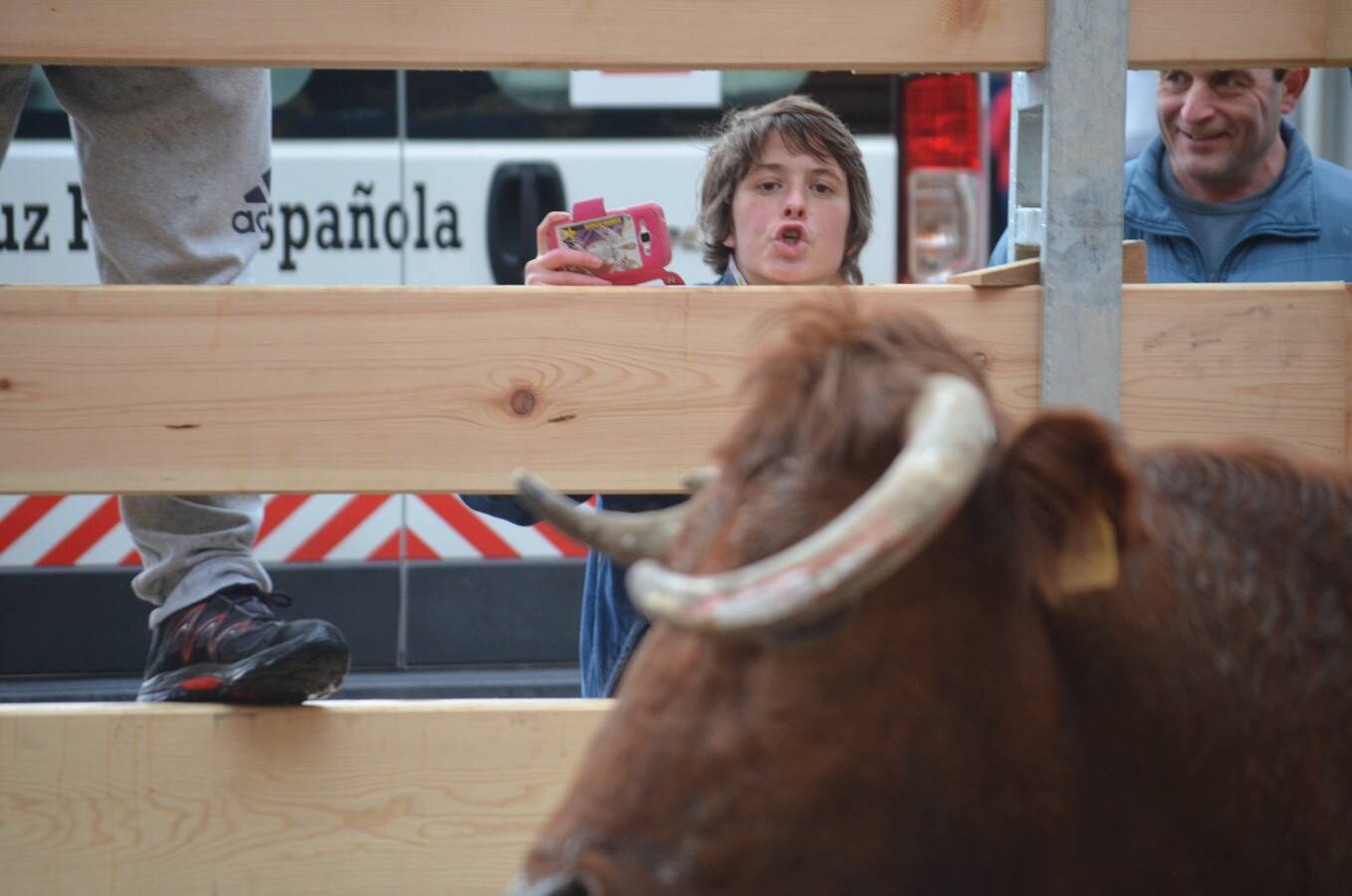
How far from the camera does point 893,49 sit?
278 cm

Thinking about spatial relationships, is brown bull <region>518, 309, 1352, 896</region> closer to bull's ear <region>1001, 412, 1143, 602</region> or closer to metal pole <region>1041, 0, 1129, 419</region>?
bull's ear <region>1001, 412, 1143, 602</region>

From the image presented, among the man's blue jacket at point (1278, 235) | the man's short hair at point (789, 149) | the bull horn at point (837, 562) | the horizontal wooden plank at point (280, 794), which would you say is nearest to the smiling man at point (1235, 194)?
the man's blue jacket at point (1278, 235)

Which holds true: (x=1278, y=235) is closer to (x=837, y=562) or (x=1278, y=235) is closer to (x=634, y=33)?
(x=634, y=33)

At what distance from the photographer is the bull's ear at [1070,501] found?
1553 mm

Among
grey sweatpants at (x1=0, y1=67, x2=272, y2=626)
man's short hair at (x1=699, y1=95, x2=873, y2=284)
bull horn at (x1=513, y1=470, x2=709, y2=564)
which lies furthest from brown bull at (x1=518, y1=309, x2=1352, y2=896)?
man's short hair at (x1=699, y1=95, x2=873, y2=284)

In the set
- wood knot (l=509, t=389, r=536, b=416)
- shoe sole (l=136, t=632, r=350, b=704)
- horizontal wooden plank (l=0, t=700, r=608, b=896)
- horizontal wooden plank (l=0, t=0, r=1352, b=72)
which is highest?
horizontal wooden plank (l=0, t=0, r=1352, b=72)

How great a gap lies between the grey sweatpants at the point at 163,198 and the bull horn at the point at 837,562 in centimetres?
188

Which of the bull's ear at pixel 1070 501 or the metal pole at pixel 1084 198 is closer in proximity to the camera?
the bull's ear at pixel 1070 501

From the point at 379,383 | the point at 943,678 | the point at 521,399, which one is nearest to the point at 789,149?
the point at 521,399

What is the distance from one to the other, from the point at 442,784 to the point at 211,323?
0.91 metres

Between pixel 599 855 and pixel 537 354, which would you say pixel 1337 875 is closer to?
pixel 599 855

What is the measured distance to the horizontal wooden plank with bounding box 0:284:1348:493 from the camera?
2752mm

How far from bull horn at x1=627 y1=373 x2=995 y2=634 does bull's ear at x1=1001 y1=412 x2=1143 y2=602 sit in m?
0.15

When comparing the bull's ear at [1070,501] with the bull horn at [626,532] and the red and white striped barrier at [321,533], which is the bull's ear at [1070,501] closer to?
the bull horn at [626,532]
